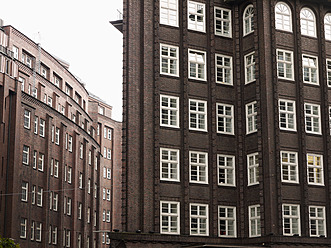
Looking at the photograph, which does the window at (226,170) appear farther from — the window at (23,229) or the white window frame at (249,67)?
the window at (23,229)

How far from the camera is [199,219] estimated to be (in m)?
Result: 41.7

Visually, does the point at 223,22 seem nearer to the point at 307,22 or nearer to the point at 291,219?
the point at 307,22

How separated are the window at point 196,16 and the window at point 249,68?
384 cm

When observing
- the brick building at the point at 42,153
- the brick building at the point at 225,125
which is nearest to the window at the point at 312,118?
the brick building at the point at 225,125

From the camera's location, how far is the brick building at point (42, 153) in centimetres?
5991

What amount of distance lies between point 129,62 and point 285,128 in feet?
37.7

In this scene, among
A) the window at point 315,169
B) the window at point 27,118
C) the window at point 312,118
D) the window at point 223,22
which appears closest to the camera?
the window at point 315,169

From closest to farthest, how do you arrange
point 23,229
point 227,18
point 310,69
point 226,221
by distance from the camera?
point 226,221 → point 310,69 → point 227,18 → point 23,229

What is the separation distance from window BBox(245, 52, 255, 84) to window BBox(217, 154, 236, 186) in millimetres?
5633

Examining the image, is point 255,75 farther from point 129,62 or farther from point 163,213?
point 163,213

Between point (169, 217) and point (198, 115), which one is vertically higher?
point (198, 115)

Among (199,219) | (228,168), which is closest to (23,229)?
(199,219)

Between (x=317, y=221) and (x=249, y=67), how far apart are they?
38.1ft

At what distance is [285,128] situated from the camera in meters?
42.6
